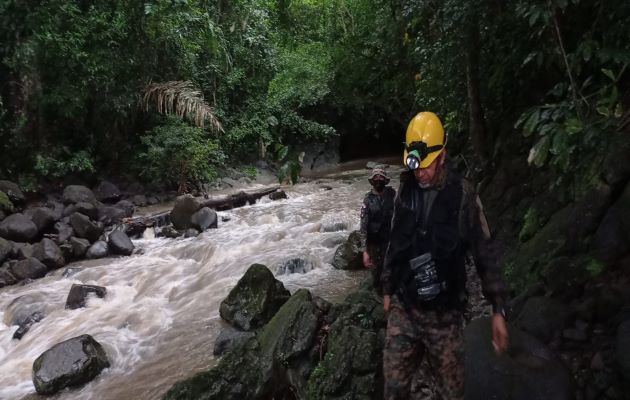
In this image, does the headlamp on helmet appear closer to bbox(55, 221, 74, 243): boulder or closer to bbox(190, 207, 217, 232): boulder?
bbox(190, 207, 217, 232): boulder

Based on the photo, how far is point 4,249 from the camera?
860cm

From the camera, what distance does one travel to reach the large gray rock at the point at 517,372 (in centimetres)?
283

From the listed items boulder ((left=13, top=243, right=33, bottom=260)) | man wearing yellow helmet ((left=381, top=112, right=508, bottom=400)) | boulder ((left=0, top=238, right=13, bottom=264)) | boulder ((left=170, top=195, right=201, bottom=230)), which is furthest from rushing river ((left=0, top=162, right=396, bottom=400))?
man wearing yellow helmet ((left=381, top=112, right=508, bottom=400))

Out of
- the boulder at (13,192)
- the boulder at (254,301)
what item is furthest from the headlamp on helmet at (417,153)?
the boulder at (13,192)

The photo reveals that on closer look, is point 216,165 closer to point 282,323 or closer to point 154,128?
point 154,128

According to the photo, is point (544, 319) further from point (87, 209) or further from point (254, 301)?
point (87, 209)

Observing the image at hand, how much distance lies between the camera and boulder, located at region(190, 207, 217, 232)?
34.8ft

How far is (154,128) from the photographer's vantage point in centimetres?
1432

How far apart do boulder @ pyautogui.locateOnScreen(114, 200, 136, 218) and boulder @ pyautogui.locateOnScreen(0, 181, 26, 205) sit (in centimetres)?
214

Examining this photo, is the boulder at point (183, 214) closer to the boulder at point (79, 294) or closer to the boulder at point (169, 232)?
the boulder at point (169, 232)

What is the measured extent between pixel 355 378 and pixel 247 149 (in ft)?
50.7

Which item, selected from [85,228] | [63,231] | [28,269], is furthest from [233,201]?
[28,269]

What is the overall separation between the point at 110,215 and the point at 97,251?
194 centimetres

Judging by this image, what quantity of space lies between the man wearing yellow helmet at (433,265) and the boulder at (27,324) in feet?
19.4
